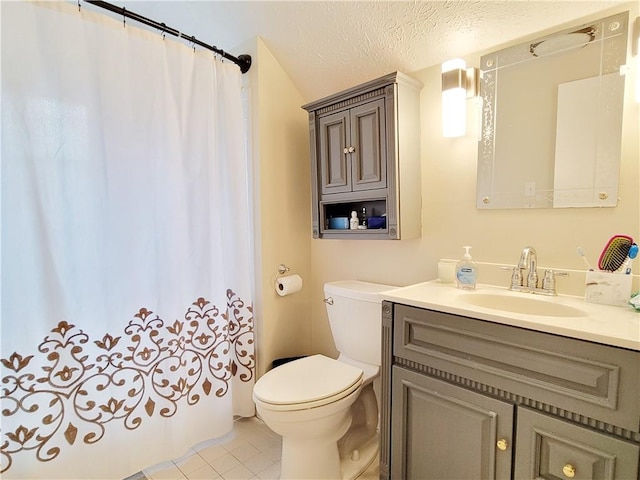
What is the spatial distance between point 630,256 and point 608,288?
120 mm

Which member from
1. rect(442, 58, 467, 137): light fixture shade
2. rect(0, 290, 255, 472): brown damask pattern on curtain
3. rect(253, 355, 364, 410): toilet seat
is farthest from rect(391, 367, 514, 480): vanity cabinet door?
rect(442, 58, 467, 137): light fixture shade

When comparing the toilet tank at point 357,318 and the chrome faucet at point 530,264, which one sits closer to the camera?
the chrome faucet at point 530,264

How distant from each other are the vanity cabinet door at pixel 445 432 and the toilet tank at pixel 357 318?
324mm

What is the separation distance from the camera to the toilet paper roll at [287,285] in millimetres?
1856

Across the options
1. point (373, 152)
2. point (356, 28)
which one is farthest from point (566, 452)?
point (356, 28)

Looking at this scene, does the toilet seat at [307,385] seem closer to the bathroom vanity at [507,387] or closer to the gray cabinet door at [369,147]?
the bathroom vanity at [507,387]

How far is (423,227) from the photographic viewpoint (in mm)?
1613

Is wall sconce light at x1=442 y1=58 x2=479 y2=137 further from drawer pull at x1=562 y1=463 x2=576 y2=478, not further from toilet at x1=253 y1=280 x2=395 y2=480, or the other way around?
drawer pull at x1=562 y1=463 x2=576 y2=478

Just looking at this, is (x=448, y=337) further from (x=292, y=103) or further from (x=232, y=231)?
(x=292, y=103)

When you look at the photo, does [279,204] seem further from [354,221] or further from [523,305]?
[523,305]

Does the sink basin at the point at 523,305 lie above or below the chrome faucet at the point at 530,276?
below

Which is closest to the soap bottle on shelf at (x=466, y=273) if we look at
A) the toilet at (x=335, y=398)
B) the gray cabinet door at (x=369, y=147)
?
the toilet at (x=335, y=398)

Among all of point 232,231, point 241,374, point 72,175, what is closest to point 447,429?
point 241,374

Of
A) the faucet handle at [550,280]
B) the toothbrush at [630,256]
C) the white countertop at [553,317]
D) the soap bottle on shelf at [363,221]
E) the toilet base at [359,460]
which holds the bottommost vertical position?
the toilet base at [359,460]
